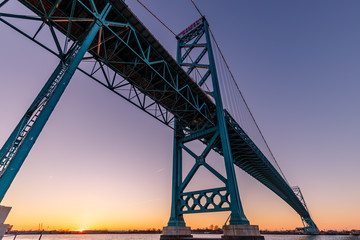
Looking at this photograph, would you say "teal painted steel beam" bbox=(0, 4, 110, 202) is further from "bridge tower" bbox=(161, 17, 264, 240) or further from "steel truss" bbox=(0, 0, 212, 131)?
"bridge tower" bbox=(161, 17, 264, 240)

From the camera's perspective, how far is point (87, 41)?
6945 millimetres

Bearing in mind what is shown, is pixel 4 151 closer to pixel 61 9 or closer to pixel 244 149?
pixel 61 9

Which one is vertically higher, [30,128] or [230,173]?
[230,173]

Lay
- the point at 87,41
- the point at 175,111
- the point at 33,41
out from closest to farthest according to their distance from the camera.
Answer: the point at 87,41 < the point at 33,41 < the point at 175,111

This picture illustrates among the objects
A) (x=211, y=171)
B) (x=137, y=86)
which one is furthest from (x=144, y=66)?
(x=211, y=171)

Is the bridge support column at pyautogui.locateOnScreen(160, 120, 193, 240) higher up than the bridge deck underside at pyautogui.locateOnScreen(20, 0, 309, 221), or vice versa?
the bridge deck underside at pyautogui.locateOnScreen(20, 0, 309, 221)

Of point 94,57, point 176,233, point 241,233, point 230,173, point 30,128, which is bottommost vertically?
point 241,233

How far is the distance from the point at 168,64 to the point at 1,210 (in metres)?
10.2

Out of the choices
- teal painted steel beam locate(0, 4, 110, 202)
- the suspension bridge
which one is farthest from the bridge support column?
teal painted steel beam locate(0, 4, 110, 202)

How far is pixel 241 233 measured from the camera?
34.5 ft

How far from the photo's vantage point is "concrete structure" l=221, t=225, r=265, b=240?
1049cm

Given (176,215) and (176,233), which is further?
(176,215)

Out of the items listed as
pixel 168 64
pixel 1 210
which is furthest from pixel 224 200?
pixel 1 210

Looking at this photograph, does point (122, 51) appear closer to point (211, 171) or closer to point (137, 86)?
point (137, 86)
